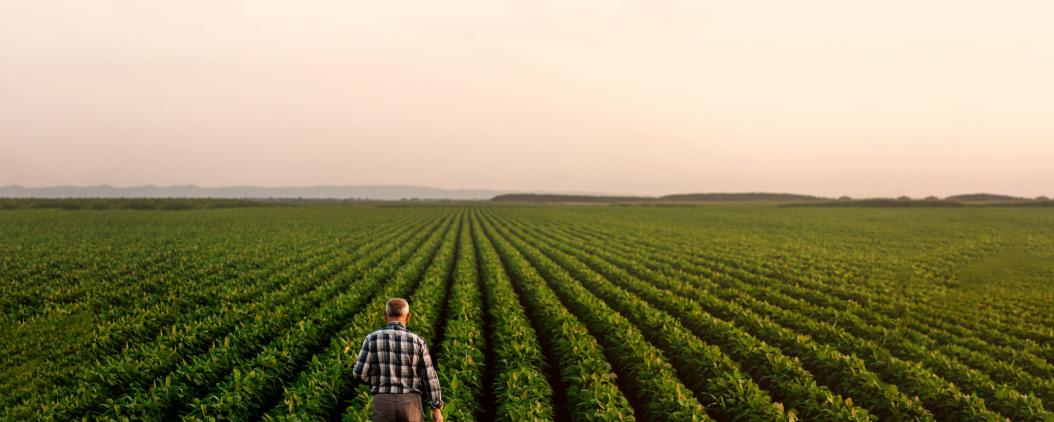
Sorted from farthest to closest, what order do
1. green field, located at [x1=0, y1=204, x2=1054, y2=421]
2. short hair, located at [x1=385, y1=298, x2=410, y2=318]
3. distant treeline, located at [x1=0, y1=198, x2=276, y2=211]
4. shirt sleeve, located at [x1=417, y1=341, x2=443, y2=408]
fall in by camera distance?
1. distant treeline, located at [x1=0, y1=198, x2=276, y2=211]
2. green field, located at [x1=0, y1=204, x2=1054, y2=421]
3. shirt sleeve, located at [x1=417, y1=341, x2=443, y2=408]
4. short hair, located at [x1=385, y1=298, x2=410, y2=318]

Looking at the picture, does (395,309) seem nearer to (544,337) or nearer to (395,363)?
(395,363)

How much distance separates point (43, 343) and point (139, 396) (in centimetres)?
833

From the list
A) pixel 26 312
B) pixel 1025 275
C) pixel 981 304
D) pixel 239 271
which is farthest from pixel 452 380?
pixel 1025 275

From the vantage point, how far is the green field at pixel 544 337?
26.5ft

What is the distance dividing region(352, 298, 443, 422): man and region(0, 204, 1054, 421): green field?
163 centimetres

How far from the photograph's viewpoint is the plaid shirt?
5.25 metres

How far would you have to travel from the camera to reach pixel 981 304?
17.4 meters

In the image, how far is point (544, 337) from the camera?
12438 millimetres

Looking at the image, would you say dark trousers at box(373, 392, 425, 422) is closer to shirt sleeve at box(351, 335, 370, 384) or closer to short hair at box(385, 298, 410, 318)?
shirt sleeve at box(351, 335, 370, 384)

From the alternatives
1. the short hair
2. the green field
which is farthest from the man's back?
the green field

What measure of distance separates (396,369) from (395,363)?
0.24 ft

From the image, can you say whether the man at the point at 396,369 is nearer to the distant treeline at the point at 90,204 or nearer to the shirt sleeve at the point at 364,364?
the shirt sleeve at the point at 364,364

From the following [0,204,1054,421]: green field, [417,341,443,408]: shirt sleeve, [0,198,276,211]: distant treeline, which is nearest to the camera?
[417,341,443,408]: shirt sleeve

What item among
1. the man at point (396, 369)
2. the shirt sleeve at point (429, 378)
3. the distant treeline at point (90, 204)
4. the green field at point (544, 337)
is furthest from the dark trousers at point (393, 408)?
the distant treeline at point (90, 204)
